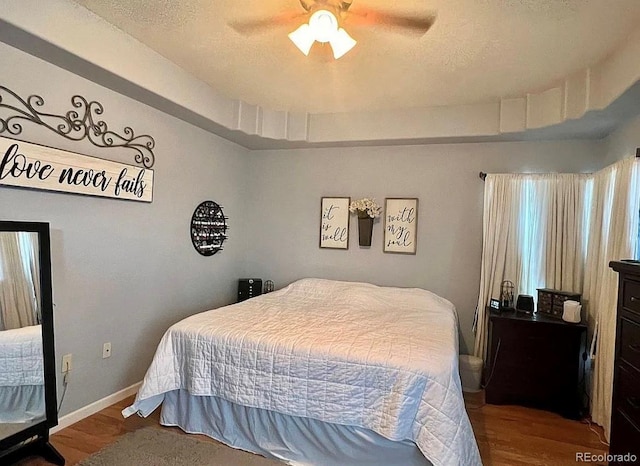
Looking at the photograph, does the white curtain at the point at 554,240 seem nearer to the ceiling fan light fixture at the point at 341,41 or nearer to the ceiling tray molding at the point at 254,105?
the ceiling tray molding at the point at 254,105

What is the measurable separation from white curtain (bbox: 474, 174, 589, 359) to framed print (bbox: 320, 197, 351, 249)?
4.37 feet

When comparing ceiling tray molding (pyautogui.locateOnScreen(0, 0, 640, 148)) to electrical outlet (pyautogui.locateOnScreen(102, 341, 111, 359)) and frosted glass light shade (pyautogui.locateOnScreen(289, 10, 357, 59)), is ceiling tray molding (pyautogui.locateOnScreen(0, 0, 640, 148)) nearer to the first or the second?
frosted glass light shade (pyautogui.locateOnScreen(289, 10, 357, 59))

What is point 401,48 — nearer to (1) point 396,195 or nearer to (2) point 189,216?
(1) point 396,195

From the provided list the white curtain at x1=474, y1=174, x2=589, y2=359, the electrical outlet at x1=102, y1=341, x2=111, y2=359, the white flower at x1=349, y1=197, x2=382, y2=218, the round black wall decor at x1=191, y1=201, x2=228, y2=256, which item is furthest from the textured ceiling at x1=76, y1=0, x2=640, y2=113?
the electrical outlet at x1=102, y1=341, x2=111, y2=359

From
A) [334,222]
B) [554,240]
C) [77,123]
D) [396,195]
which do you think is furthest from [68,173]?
[554,240]

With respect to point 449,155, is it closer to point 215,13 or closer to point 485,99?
point 485,99

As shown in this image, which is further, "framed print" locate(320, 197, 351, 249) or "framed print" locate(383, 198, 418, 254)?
"framed print" locate(320, 197, 351, 249)

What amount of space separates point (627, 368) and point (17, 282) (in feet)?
10.1

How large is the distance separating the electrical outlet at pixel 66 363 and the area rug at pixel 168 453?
58cm

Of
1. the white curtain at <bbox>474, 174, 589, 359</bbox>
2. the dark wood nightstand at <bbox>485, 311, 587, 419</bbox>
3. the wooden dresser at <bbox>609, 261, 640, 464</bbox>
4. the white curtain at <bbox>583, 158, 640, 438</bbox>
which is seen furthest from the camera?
the white curtain at <bbox>474, 174, 589, 359</bbox>

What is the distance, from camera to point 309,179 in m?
4.18

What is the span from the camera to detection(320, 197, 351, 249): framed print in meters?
4.04

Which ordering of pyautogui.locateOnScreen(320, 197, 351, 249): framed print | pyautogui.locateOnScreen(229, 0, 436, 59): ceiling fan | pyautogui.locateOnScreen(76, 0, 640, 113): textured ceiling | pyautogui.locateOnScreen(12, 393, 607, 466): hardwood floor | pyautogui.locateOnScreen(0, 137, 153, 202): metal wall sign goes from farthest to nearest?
pyautogui.locateOnScreen(320, 197, 351, 249): framed print, pyautogui.locateOnScreen(12, 393, 607, 466): hardwood floor, pyautogui.locateOnScreen(0, 137, 153, 202): metal wall sign, pyautogui.locateOnScreen(76, 0, 640, 113): textured ceiling, pyautogui.locateOnScreen(229, 0, 436, 59): ceiling fan

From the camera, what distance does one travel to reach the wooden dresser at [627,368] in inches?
67.4
